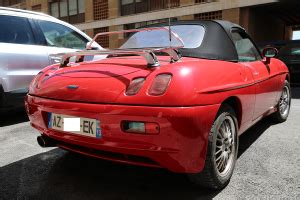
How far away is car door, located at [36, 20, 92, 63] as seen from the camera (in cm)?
528

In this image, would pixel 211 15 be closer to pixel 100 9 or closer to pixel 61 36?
pixel 100 9

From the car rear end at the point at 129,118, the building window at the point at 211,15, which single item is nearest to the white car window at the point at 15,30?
the car rear end at the point at 129,118

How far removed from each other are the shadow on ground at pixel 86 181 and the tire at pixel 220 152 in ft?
0.42

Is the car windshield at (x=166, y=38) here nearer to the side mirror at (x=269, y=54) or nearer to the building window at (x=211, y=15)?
the side mirror at (x=269, y=54)

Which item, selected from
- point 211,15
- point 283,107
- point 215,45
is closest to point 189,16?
point 211,15

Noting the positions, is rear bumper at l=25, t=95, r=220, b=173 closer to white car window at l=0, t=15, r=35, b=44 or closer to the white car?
the white car

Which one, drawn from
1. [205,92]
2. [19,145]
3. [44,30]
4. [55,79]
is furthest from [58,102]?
[44,30]

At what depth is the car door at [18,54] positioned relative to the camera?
471 cm

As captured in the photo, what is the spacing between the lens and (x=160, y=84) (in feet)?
7.39

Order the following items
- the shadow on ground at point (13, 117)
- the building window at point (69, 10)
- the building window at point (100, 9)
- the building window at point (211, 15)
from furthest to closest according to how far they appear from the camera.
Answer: the building window at point (69, 10)
the building window at point (100, 9)
the building window at point (211, 15)
the shadow on ground at point (13, 117)

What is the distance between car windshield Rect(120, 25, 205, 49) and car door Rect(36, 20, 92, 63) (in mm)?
1728

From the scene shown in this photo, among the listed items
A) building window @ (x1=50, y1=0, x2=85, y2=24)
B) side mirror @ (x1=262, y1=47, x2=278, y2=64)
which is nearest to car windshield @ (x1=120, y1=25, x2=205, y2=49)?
side mirror @ (x1=262, y1=47, x2=278, y2=64)

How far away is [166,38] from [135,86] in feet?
3.85

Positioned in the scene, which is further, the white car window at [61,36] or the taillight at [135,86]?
the white car window at [61,36]
